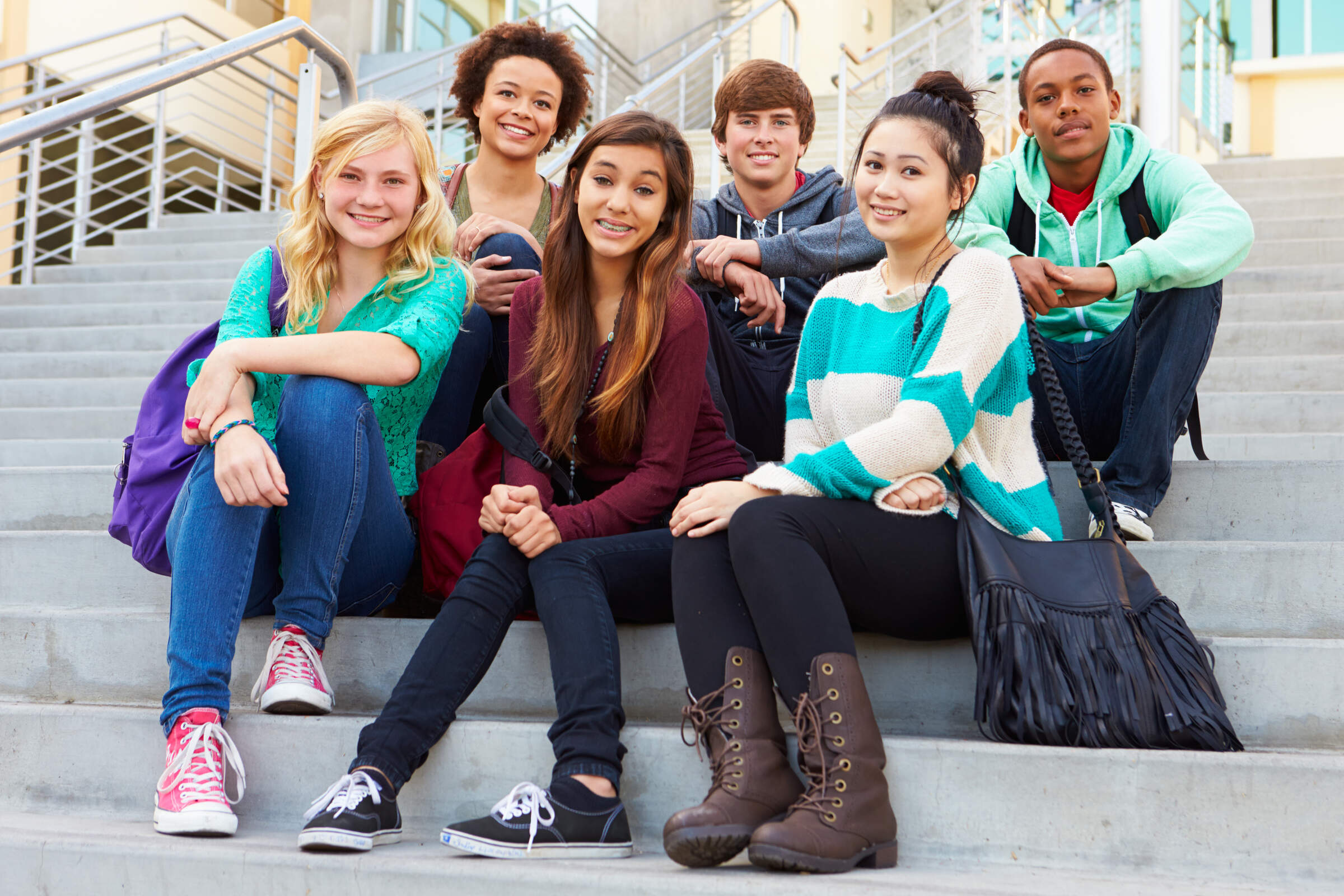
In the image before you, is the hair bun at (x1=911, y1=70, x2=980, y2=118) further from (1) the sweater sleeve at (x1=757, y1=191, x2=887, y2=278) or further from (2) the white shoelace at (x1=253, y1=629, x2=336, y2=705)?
(2) the white shoelace at (x1=253, y1=629, x2=336, y2=705)

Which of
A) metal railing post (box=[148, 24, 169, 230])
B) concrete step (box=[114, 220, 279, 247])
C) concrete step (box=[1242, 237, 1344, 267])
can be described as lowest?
concrete step (box=[1242, 237, 1344, 267])

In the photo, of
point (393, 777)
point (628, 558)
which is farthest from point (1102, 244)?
point (393, 777)

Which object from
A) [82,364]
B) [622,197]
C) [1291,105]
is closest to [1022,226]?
[622,197]

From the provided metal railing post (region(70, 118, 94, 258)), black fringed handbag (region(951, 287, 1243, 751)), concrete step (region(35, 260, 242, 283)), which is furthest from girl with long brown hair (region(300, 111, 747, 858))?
metal railing post (region(70, 118, 94, 258))

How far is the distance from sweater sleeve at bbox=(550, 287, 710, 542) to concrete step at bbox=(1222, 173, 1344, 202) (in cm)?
368

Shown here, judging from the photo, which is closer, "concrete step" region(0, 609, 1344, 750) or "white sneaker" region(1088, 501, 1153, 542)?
"concrete step" region(0, 609, 1344, 750)

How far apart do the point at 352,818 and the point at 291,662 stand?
1.29ft

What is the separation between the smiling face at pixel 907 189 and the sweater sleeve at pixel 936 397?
0.34 feet

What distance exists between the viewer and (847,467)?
160 cm

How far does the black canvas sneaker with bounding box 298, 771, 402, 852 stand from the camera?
1.43 metres

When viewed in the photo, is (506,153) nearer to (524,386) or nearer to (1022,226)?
(524,386)

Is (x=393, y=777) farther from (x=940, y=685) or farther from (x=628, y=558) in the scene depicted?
(x=940, y=685)

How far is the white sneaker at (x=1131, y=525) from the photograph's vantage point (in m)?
1.97

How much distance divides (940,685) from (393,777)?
81 centimetres
